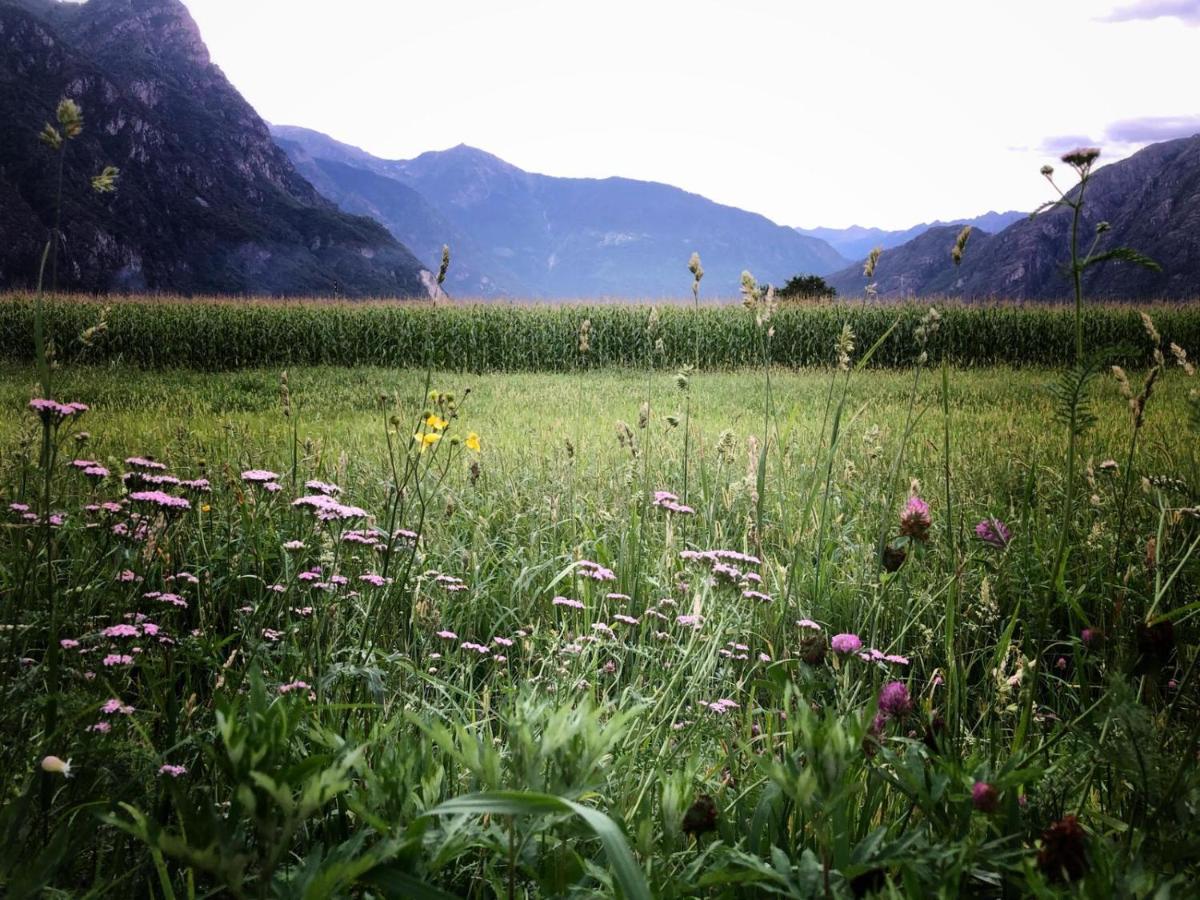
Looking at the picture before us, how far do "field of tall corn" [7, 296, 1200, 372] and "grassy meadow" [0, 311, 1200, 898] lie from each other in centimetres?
1435

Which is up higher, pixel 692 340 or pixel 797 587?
pixel 692 340

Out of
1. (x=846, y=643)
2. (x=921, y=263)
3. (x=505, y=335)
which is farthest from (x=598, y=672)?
(x=921, y=263)

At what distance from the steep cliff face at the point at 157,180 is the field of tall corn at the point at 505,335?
3283 inches

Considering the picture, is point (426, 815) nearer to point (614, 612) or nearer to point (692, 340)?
point (614, 612)

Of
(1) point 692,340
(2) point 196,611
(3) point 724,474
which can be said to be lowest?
(2) point 196,611

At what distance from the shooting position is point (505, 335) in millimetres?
19500

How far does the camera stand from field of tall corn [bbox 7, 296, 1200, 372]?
1880 cm

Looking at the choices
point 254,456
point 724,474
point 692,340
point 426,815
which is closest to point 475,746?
point 426,815

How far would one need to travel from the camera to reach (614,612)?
230cm

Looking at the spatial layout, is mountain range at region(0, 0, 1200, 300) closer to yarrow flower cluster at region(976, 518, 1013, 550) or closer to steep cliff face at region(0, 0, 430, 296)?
steep cliff face at region(0, 0, 430, 296)

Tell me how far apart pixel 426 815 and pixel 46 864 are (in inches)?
11.3

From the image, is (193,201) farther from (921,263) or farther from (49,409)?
(921,263)

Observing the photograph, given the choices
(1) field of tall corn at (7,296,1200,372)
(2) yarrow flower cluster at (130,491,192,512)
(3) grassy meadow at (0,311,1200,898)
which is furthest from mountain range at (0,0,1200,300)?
(2) yarrow flower cluster at (130,491,192,512)

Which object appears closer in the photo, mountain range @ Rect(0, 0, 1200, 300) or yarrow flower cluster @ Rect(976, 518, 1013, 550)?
yarrow flower cluster @ Rect(976, 518, 1013, 550)
